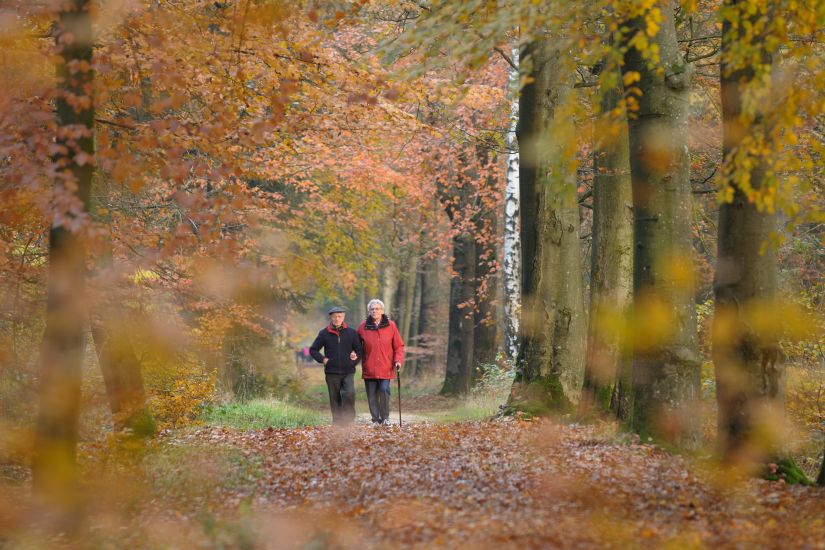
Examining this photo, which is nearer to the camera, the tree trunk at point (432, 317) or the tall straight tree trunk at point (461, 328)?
the tall straight tree trunk at point (461, 328)

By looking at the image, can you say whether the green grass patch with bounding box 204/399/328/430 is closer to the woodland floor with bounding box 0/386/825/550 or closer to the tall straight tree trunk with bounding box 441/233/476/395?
the woodland floor with bounding box 0/386/825/550

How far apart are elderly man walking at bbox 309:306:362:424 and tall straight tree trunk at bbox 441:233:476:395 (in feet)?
35.4

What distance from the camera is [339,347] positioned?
45.7 ft

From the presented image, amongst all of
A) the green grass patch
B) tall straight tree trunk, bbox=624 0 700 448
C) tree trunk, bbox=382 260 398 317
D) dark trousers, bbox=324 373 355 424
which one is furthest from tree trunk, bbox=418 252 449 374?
tall straight tree trunk, bbox=624 0 700 448

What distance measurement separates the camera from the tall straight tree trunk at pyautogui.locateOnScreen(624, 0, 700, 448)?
916 cm

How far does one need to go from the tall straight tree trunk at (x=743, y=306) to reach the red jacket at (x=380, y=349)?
21.8 feet

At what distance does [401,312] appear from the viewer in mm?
37125

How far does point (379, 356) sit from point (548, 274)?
118 inches

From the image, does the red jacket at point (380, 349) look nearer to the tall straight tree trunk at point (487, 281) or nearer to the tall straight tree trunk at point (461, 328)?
the tall straight tree trunk at point (487, 281)

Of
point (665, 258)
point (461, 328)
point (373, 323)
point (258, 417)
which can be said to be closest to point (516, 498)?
point (665, 258)

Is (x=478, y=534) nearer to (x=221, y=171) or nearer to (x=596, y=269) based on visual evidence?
(x=221, y=171)

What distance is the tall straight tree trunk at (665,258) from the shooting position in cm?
916

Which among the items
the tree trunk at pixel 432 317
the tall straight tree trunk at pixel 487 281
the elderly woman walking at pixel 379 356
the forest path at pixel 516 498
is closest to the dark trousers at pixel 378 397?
the elderly woman walking at pixel 379 356

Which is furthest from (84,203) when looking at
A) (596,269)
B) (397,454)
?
(596,269)
